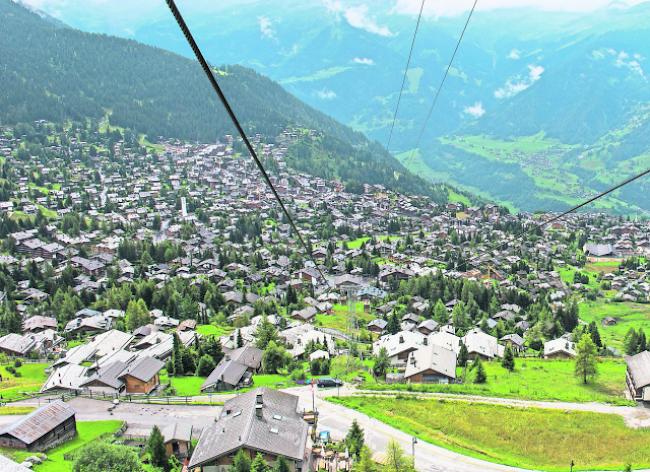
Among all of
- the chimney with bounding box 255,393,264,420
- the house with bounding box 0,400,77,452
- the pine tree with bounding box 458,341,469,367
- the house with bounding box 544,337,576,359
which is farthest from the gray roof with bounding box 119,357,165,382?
the house with bounding box 544,337,576,359

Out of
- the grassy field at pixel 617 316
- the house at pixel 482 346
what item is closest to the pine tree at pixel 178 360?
the house at pixel 482 346

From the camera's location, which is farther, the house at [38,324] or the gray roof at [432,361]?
the house at [38,324]

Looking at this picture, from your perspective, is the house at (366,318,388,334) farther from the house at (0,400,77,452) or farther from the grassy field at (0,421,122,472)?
the house at (0,400,77,452)

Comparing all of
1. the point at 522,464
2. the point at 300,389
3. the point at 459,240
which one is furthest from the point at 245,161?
the point at 522,464

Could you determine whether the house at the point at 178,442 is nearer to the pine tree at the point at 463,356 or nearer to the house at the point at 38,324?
the pine tree at the point at 463,356

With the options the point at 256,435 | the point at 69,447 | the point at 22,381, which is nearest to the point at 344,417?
the point at 256,435
